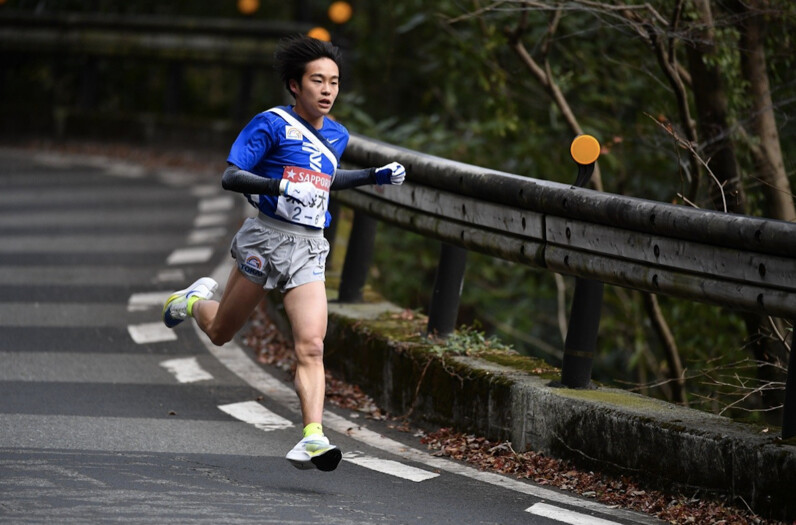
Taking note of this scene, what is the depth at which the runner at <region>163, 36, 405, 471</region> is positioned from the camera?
609cm

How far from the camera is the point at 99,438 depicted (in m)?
6.54

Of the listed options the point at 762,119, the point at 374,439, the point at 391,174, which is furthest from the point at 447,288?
the point at 762,119

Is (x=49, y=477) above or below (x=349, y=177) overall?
below

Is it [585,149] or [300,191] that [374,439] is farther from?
[585,149]

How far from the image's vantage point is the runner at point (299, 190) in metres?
6.09

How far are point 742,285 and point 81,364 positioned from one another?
4.21 metres

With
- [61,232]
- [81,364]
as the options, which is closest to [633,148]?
[61,232]

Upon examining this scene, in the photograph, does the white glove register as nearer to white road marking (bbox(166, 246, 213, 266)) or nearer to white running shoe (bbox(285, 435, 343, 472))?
white running shoe (bbox(285, 435, 343, 472))

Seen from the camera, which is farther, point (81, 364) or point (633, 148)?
point (633, 148)

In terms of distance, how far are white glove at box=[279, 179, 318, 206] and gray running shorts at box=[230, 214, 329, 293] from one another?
153 millimetres

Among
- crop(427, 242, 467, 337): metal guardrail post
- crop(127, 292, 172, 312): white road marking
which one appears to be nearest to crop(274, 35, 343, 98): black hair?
crop(427, 242, 467, 337): metal guardrail post

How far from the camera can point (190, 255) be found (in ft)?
40.6

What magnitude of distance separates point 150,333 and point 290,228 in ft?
11.1

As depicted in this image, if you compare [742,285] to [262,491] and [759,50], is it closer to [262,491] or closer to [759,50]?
[262,491]
